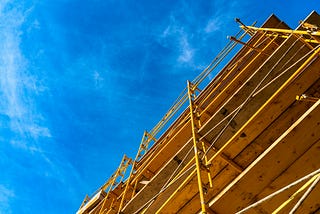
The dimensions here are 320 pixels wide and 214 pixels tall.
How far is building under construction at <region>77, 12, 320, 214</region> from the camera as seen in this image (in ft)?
11.1

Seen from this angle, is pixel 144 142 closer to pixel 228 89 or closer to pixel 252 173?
pixel 228 89

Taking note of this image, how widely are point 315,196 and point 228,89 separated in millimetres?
3696

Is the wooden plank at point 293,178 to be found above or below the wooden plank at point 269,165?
below

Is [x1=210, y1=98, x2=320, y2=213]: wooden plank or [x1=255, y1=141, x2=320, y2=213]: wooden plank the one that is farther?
[x1=255, y1=141, x2=320, y2=213]: wooden plank

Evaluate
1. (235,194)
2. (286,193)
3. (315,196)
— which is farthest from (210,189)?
(315,196)

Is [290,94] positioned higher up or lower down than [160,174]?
lower down

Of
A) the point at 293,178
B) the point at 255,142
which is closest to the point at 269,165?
the point at 293,178

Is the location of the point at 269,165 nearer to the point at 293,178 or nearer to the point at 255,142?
the point at 293,178

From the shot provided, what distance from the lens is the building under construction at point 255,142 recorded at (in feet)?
11.1

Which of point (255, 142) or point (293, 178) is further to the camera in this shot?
point (255, 142)

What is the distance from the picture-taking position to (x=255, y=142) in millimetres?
4695

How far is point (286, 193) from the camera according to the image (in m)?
3.56

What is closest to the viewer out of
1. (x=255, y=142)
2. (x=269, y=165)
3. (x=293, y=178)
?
(x=269, y=165)

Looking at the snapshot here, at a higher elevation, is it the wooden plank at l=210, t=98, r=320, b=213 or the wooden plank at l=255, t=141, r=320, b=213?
the wooden plank at l=210, t=98, r=320, b=213
